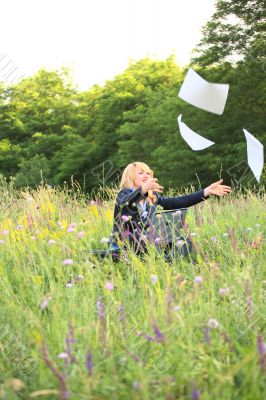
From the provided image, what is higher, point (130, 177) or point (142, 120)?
point (130, 177)

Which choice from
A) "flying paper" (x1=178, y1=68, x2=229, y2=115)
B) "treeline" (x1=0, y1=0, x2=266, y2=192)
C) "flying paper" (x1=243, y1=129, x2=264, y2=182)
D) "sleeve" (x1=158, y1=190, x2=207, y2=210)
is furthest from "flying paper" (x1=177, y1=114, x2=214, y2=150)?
"treeline" (x1=0, y1=0, x2=266, y2=192)

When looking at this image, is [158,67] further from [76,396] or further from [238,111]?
[76,396]

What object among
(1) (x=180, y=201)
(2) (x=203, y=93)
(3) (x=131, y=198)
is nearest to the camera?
(3) (x=131, y=198)

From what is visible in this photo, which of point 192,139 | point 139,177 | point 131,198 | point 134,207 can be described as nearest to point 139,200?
point 131,198

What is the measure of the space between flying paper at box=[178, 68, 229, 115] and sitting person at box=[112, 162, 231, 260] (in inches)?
23.4

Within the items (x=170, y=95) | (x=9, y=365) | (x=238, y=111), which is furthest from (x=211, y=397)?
(x=170, y=95)

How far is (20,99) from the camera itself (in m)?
41.8

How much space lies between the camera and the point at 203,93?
4.61 metres

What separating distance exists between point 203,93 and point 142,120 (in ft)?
87.0

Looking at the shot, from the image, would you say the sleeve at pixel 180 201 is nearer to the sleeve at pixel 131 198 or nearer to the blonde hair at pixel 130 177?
the blonde hair at pixel 130 177

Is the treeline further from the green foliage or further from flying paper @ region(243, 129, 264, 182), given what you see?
flying paper @ region(243, 129, 264, 182)

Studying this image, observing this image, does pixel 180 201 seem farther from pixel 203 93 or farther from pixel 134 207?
pixel 203 93

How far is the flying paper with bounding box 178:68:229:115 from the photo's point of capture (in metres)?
4.54

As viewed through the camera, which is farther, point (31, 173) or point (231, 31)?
point (31, 173)
